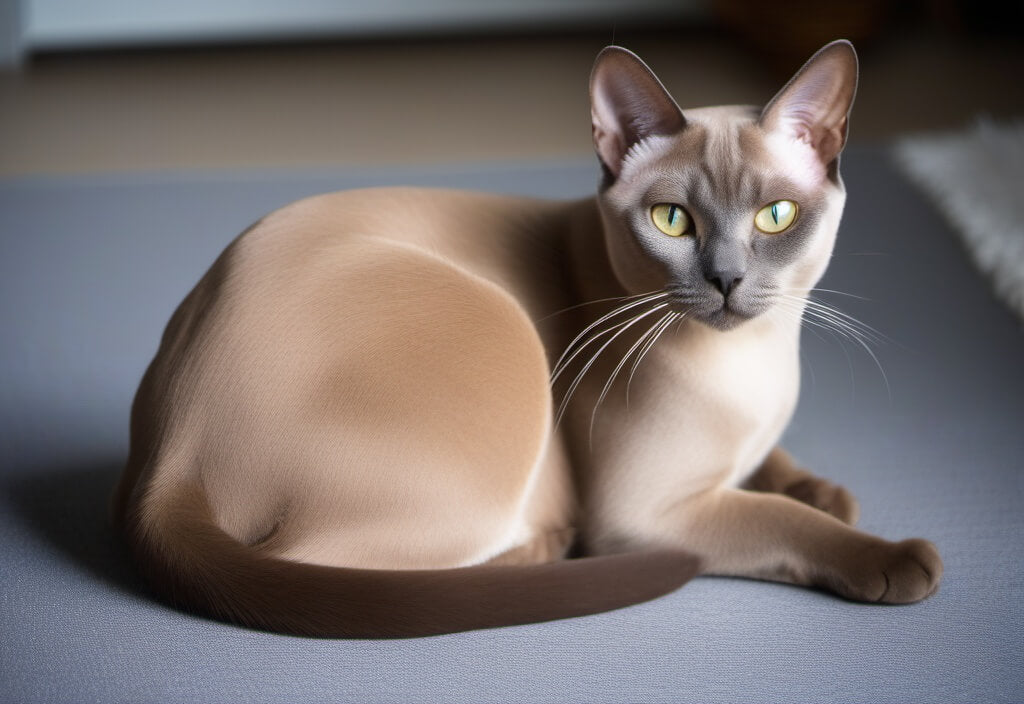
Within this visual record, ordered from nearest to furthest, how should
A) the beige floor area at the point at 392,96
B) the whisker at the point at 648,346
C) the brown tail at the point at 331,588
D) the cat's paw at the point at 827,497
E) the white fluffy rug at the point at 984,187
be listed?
the brown tail at the point at 331,588 < the whisker at the point at 648,346 < the cat's paw at the point at 827,497 < the white fluffy rug at the point at 984,187 < the beige floor area at the point at 392,96

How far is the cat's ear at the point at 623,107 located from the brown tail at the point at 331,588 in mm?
435

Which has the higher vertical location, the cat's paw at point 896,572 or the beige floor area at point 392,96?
the beige floor area at point 392,96

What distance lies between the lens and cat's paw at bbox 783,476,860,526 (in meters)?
1.37

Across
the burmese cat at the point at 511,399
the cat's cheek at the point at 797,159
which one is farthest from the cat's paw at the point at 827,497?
the cat's cheek at the point at 797,159

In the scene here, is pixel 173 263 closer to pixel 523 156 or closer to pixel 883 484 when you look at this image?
pixel 523 156

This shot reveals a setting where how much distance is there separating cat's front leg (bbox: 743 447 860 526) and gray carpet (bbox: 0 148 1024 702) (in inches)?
2.0

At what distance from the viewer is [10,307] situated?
2.05 meters

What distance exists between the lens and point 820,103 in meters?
1.15

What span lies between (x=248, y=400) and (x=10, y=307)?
1135 millimetres

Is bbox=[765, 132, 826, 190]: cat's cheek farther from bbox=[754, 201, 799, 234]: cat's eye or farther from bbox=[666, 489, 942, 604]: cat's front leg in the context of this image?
bbox=[666, 489, 942, 604]: cat's front leg

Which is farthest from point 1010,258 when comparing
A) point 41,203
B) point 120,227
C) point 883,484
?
point 41,203

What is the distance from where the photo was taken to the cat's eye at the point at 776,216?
113 cm

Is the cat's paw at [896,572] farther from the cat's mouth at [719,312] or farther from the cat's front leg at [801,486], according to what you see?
the cat's mouth at [719,312]

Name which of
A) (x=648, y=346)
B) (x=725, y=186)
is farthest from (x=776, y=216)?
(x=648, y=346)
